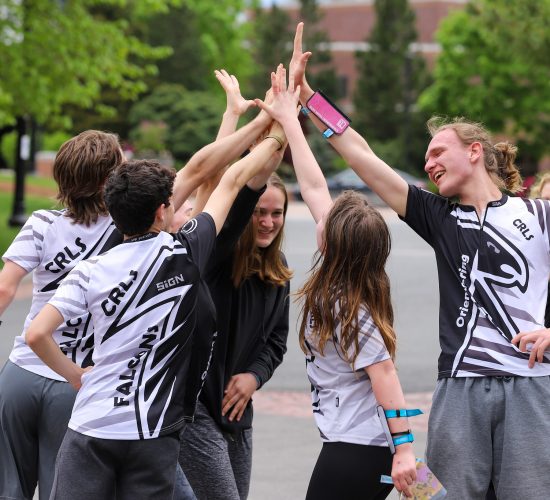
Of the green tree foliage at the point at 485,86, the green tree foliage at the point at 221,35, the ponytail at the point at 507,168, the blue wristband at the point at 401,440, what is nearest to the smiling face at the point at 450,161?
the ponytail at the point at 507,168

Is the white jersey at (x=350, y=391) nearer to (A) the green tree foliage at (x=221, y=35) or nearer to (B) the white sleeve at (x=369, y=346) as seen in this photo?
(B) the white sleeve at (x=369, y=346)

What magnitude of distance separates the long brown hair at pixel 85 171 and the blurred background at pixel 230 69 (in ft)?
46.7

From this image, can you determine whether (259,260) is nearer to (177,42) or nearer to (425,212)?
(425,212)

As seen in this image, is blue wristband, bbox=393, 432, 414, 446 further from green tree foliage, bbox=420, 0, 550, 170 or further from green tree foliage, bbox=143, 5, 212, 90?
green tree foliage, bbox=143, 5, 212, 90

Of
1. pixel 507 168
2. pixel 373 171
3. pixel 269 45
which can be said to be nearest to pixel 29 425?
pixel 373 171

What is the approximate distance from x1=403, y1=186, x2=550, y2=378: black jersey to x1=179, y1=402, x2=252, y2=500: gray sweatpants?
989mm

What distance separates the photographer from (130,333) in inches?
143

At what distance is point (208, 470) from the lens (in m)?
4.38

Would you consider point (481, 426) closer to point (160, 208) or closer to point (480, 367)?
point (480, 367)

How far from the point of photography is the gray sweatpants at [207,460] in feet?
14.4

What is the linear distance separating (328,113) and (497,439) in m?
1.44

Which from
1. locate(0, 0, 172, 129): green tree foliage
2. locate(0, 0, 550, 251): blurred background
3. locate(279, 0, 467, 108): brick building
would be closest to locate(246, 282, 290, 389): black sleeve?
locate(0, 0, 550, 251): blurred background

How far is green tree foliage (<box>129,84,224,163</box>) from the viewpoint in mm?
55344

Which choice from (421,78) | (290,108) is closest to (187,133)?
(421,78)
